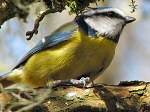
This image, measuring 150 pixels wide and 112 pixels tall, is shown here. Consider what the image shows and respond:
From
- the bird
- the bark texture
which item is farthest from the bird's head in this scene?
the bark texture

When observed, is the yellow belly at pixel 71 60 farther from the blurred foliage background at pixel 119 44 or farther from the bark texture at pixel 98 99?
the blurred foliage background at pixel 119 44

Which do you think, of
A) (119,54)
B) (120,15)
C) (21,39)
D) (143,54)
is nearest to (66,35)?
(120,15)

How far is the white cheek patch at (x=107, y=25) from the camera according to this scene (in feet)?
11.2

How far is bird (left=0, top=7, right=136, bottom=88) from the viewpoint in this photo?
10.7 ft

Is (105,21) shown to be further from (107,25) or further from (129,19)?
(129,19)

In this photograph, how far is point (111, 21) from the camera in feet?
11.4

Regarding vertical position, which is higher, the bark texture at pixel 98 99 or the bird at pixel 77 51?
the bird at pixel 77 51

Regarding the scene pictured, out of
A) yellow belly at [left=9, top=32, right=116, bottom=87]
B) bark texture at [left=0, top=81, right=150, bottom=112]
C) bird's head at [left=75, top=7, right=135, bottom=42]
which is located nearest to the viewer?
bark texture at [left=0, top=81, right=150, bottom=112]

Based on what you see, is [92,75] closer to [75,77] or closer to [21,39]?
[75,77]

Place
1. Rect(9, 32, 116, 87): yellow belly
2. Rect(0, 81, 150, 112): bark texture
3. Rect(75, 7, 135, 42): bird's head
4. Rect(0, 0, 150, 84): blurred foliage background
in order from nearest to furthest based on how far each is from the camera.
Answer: Rect(0, 81, 150, 112): bark texture < Rect(9, 32, 116, 87): yellow belly < Rect(75, 7, 135, 42): bird's head < Rect(0, 0, 150, 84): blurred foliage background

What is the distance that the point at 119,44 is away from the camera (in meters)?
7.11

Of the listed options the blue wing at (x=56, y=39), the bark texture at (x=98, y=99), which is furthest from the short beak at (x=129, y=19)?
the bark texture at (x=98, y=99)

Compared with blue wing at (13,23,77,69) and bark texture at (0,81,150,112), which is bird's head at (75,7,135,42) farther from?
bark texture at (0,81,150,112)

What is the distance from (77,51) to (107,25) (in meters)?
0.33
